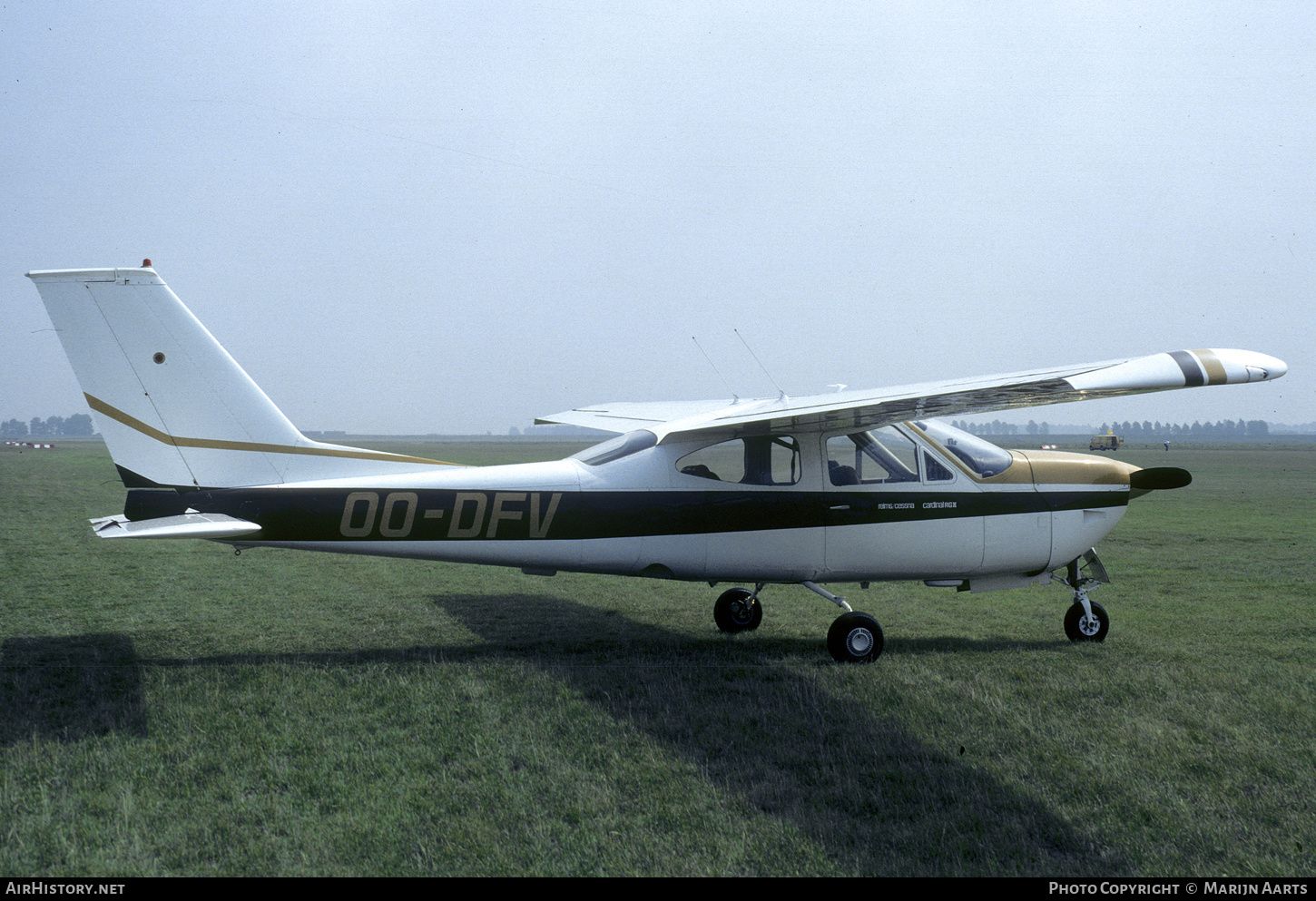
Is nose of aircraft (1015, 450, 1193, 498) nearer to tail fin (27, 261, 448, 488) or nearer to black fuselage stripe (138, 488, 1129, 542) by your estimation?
black fuselage stripe (138, 488, 1129, 542)

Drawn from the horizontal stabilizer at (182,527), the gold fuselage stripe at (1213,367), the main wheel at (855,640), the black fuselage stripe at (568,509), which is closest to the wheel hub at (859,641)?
the main wheel at (855,640)

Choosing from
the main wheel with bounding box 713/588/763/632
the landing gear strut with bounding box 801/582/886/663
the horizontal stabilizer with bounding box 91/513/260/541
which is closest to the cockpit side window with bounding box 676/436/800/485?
the landing gear strut with bounding box 801/582/886/663

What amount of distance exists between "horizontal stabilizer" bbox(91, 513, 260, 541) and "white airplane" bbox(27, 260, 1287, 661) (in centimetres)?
2

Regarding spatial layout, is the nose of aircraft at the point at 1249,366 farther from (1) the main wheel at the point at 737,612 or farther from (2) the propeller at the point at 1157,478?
(1) the main wheel at the point at 737,612

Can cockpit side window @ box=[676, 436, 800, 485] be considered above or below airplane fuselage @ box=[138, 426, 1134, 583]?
above

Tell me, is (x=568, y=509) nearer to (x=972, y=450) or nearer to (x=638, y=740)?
(x=638, y=740)

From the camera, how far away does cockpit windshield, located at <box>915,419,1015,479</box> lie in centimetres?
816

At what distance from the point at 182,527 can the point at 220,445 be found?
102 cm

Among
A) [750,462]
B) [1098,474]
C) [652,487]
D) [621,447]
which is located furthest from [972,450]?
[621,447]

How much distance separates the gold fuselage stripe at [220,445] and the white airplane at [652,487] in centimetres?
2

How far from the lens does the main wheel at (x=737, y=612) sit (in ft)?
29.2

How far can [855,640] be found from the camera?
7.50 meters

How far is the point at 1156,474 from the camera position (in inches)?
327

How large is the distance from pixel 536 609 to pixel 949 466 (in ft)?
15.7
